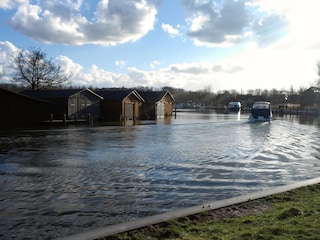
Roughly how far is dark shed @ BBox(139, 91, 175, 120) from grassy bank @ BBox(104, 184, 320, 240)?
50.5 m

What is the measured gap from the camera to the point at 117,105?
50875 millimetres

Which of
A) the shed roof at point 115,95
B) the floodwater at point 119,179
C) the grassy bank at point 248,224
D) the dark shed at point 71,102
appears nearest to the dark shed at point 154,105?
the shed roof at point 115,95

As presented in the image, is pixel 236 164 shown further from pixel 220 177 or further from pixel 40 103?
pixel 40 103

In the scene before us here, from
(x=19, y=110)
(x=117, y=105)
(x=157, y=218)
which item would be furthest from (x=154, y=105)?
(x=157, y=218)

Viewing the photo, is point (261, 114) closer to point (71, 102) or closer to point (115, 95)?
point (115, 95)

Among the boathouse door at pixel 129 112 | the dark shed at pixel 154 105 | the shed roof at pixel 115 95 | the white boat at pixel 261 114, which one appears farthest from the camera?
the dark shed at pixel 154 105

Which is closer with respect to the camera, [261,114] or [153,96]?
[261,114]

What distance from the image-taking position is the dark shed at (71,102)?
43.7m

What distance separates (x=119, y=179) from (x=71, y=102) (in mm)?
34788

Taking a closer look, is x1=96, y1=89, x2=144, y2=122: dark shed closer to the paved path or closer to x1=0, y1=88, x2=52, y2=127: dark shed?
x1=0, y1=88, x2=52, y2=127: dark shed

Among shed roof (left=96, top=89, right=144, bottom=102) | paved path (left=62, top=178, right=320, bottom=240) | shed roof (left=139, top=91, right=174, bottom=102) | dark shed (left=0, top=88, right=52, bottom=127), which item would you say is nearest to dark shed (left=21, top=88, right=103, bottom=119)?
dark shed (left=0, top=88, right=52, bottom=127)

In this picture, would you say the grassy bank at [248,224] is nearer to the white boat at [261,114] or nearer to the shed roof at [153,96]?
the white boat at [261,114]

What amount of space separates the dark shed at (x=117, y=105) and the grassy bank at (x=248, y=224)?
141 feet

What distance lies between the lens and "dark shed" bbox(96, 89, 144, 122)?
50.5 metres
